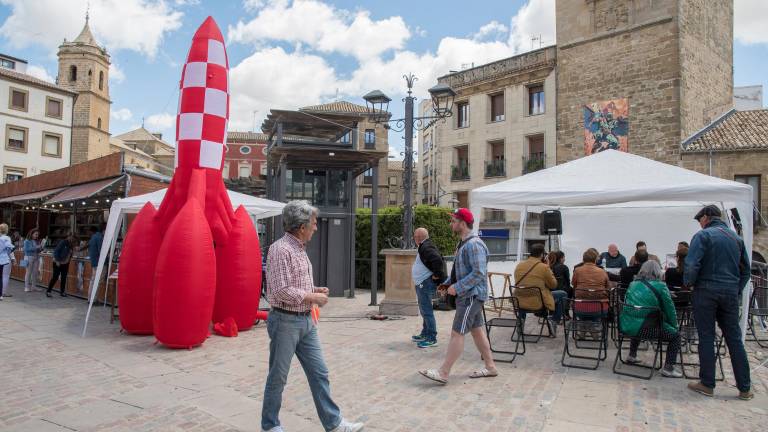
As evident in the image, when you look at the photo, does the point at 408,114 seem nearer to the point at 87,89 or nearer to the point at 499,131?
the point at 499,131

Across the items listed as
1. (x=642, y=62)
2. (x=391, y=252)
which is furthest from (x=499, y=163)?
(x=391, y=252)

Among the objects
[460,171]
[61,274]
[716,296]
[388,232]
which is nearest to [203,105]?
[716,296]

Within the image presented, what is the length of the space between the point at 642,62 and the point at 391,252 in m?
20.8

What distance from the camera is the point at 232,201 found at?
933 centimetres

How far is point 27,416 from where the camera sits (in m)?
4.13

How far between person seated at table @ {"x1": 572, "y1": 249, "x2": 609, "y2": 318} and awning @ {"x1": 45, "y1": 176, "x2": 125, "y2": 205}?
10703 mm

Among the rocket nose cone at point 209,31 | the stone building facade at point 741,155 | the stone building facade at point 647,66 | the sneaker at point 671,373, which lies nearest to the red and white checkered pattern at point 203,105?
the rocket nose cone at point 209,31

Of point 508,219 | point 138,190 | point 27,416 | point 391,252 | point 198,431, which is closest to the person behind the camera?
point 198,431

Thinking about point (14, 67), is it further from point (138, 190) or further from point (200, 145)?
point (200, 145)

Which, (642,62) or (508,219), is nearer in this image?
(642,62)

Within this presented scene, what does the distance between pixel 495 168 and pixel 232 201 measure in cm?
2311

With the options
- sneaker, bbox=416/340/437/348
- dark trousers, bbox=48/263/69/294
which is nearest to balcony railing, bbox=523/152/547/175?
dark trousers, bbox=48/263/69/294

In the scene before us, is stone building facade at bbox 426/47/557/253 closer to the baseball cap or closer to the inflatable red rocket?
the inflatable red rocket

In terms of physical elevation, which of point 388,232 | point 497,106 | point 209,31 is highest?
point 497,106
